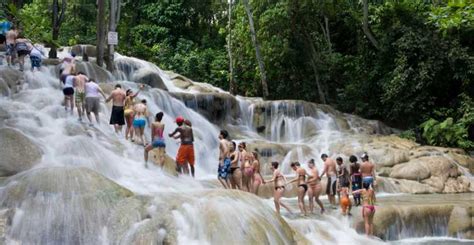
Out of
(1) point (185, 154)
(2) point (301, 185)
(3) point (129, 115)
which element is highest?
(3) point (129, 115)

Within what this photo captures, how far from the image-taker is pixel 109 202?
8727 mm

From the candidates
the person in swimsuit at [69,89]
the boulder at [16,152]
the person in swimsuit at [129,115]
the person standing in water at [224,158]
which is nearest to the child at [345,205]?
the person standing in water at [224,158]

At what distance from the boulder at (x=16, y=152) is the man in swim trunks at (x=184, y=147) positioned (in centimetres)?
301

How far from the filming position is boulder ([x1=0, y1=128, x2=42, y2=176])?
35.7ft

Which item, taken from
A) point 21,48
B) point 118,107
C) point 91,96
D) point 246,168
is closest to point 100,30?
point 21,48

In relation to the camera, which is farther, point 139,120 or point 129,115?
point 129,115

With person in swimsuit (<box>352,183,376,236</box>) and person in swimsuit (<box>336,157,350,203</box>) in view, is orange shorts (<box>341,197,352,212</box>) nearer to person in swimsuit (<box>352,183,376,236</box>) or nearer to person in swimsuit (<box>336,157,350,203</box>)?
person in swimsuit (<box>352,183,376,236</box>)

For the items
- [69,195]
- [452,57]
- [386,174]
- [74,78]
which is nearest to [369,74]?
[452,57]

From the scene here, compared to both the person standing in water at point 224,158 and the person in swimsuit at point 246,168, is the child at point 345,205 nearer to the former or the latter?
the person in swimsuit at point 246,168

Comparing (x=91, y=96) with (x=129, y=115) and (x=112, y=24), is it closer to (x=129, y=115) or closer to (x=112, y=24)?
(x=129, y=115)

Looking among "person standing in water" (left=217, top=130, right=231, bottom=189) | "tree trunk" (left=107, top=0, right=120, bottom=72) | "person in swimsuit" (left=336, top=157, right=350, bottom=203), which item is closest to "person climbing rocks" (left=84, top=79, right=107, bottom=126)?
"person standing in water" (left=217, top=130, right=231, bottom=189)

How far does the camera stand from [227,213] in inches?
344

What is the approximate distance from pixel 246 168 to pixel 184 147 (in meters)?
1.64

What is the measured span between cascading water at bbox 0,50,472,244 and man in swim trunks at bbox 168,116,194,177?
391 mm
